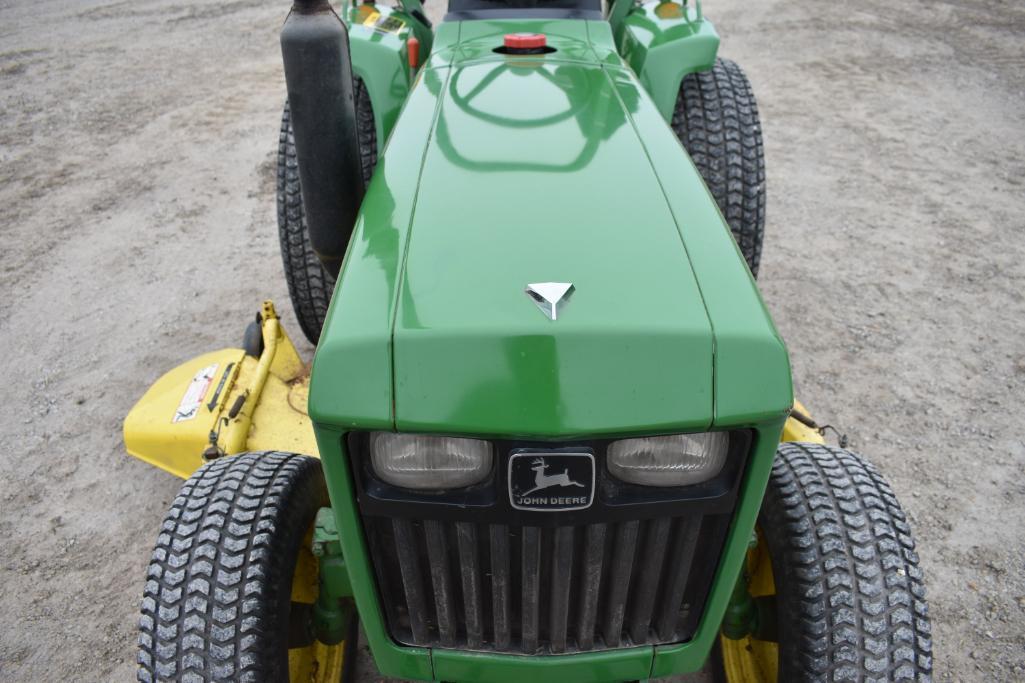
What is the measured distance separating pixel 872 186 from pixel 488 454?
12.8 feet

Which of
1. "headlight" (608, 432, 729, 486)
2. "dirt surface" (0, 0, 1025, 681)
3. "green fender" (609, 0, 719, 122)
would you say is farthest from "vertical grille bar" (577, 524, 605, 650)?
"green fender" (609, 0, 719, 122)

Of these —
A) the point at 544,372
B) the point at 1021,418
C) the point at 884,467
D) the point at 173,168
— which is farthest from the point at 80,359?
the point at 1021,418

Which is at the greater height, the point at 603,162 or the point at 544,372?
the point at 603,162

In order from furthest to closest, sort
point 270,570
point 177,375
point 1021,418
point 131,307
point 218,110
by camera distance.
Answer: point 218,110 < point 131,307 < point 1021,418 < point 177,375 < point 270,570

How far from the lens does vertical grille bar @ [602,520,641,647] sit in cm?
121

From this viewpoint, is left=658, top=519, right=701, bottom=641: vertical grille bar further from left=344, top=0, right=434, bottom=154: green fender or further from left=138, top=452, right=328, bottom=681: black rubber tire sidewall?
left=344, top=0, right=434, bottom=154: green fender

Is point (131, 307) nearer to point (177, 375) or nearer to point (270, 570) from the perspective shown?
point (177, 375)

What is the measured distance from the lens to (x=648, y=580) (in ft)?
4.20

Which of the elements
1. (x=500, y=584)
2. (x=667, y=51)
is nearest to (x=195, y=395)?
(x=500, y=584)

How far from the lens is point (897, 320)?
10.6ft

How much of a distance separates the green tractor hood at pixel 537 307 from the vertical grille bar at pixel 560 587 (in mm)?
245

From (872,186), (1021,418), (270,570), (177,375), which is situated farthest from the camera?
(872,186)

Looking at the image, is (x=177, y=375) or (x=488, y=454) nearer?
(x=488, y=454)

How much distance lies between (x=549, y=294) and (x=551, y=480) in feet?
0.87
